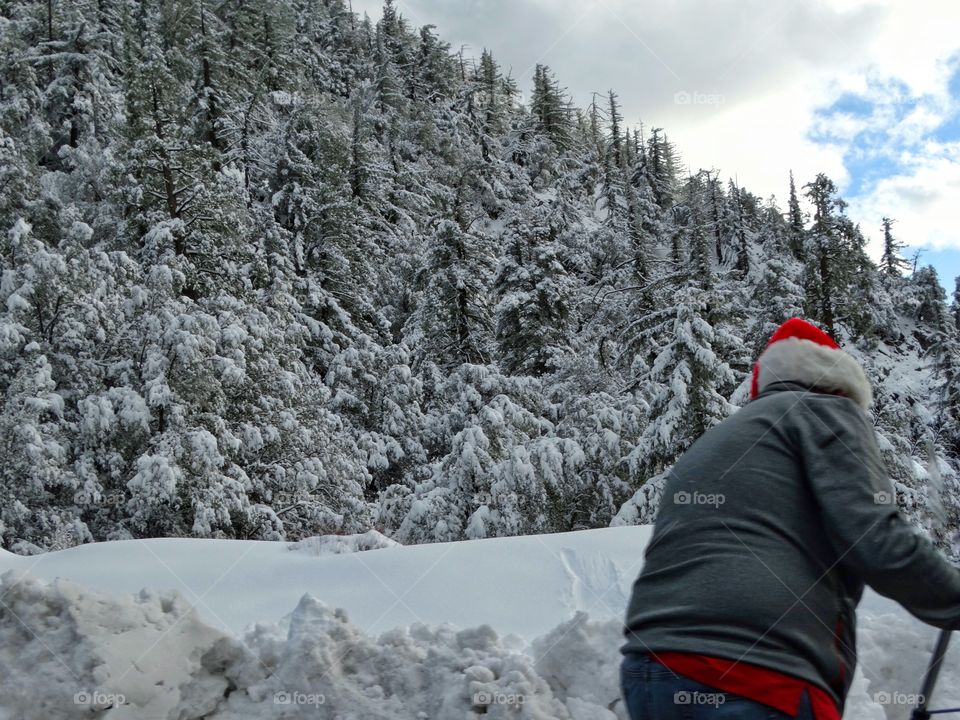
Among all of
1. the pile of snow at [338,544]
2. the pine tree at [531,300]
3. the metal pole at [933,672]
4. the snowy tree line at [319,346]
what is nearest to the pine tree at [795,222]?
the snowy tree line at [319,346]

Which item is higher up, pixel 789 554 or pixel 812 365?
pixel 812 365

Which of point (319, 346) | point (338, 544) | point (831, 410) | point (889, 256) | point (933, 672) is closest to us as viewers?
point (831, 410)

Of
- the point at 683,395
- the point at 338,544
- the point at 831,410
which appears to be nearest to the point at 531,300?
the point at 683,395

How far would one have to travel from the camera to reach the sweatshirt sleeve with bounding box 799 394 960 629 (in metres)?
1.60

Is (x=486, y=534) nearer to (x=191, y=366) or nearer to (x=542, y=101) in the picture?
(x=191, y=366)

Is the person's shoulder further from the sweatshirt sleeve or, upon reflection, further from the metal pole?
the metal pole

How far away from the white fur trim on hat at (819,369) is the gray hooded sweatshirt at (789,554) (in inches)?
3.4

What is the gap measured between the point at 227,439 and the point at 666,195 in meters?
61.0

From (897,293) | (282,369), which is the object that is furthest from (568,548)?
(897,293)

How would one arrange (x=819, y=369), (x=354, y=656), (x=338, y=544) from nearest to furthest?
(x=819, y=369) < (x=354, y=656) < (x=338, y=544)

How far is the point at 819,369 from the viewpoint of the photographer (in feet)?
6.28

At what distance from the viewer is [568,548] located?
4930 millimetres

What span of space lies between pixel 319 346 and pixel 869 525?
23.3 meters

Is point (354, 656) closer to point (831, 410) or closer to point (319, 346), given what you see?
point (831, 410)
